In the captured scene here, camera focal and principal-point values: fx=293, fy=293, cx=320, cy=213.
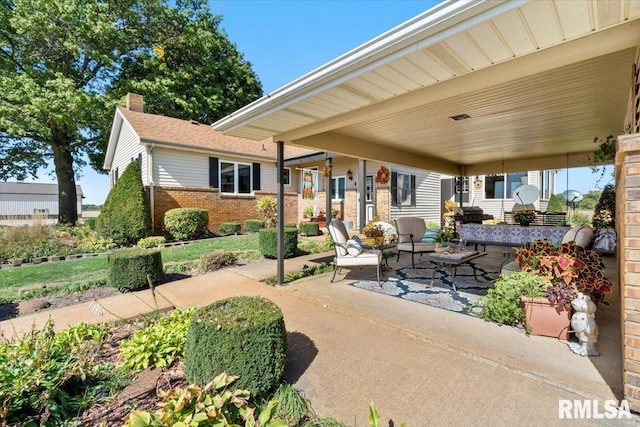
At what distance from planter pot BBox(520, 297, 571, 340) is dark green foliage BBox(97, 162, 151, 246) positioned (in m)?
10.1

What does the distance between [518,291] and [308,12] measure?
362 inches

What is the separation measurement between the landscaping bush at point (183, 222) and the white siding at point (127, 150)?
1.63m

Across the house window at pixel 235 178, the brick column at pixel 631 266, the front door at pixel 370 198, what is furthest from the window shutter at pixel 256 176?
the brick column at pixel 631 266

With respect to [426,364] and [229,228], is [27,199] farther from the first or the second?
[426,364]

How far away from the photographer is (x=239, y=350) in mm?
2043

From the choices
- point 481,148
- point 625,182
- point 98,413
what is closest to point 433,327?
point 625,182

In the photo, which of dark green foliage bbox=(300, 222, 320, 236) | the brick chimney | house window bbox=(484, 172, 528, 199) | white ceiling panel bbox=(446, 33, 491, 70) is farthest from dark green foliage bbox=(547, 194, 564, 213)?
the brick chimney

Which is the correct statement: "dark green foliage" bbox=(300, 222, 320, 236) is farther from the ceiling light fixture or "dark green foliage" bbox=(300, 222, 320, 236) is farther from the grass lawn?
the ceiling light fixture

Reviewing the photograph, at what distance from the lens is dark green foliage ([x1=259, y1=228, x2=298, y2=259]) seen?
23.0ft

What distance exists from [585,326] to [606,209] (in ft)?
20.1

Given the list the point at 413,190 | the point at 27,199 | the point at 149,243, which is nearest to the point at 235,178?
the point at 149,243

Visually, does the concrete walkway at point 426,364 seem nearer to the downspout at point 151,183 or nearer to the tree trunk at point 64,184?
the downspout at point 151,183

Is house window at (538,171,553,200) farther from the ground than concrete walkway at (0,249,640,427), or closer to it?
farther from the ground

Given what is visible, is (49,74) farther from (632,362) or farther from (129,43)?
(632,362)
